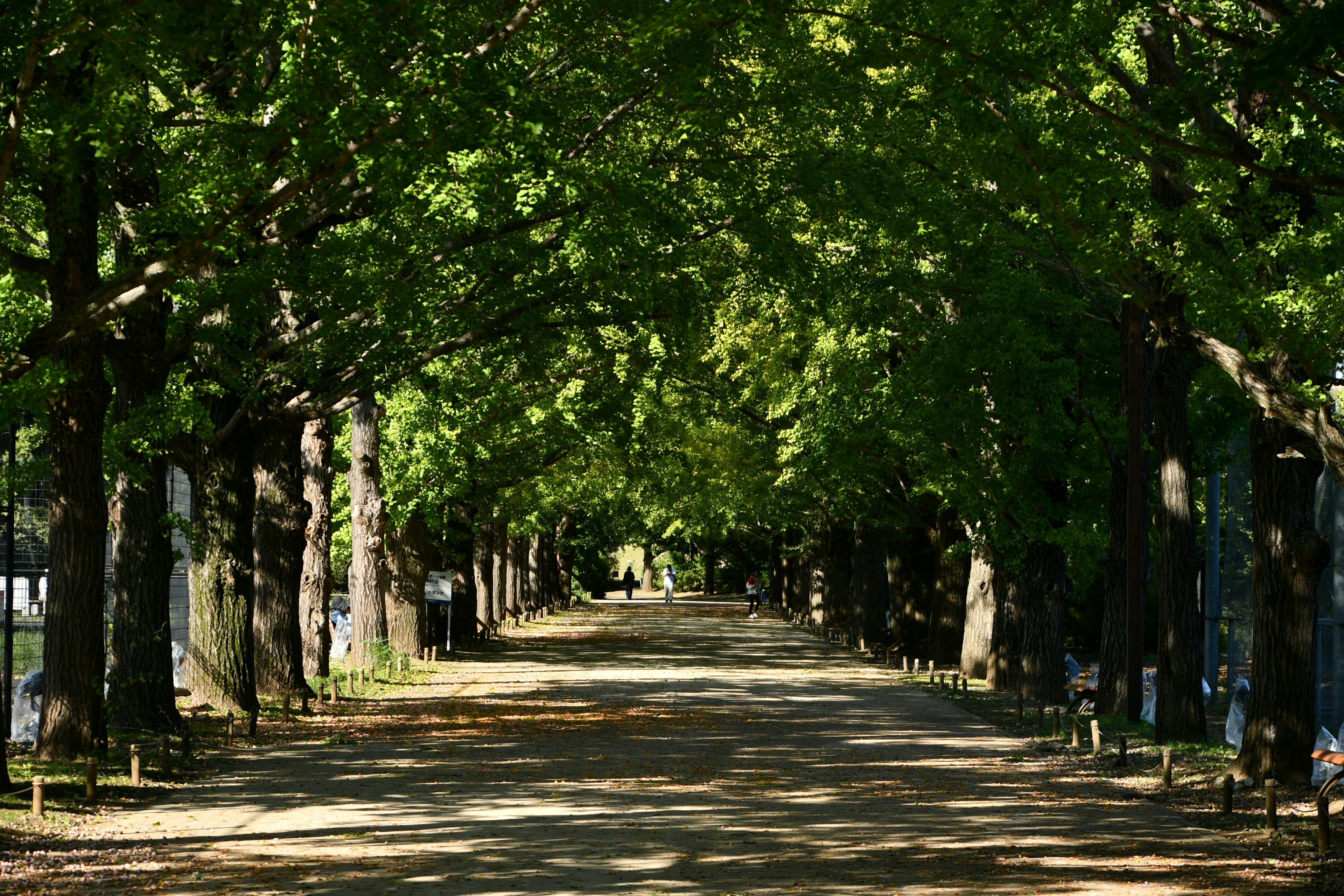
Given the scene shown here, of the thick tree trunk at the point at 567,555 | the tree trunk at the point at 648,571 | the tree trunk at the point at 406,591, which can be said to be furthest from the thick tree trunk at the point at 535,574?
the tree trunk at the point at 648,571

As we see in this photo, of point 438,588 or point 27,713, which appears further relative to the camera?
point 438,588

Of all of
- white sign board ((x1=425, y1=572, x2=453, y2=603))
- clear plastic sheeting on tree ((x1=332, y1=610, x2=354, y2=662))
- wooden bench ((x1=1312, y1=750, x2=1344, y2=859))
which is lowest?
clear plastic sheeting on tree ((x1=332, y1=610, x2=354, y2=662))

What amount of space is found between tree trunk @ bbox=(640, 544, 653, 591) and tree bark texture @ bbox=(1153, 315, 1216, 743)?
266 feet

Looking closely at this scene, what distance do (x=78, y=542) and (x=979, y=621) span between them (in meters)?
18.5

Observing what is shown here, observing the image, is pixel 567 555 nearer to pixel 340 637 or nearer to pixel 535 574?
pixel 535 574

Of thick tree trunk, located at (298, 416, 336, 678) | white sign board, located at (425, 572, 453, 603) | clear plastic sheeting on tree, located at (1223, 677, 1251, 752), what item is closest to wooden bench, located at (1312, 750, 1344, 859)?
clear plastic sheeting on tree, located at (1223, 677, 1251, 752)

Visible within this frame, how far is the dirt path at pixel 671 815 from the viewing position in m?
9.84

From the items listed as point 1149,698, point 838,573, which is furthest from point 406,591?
point 838,573

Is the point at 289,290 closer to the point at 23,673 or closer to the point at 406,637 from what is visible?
the point at 23,673

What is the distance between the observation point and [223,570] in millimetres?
18875

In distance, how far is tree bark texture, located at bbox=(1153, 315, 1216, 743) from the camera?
17.7 m

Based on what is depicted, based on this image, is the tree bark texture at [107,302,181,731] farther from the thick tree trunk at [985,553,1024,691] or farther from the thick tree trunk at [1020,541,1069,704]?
the thick tree trunk at [985,553,1024,691]

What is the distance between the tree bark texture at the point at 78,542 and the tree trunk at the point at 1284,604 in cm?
1114

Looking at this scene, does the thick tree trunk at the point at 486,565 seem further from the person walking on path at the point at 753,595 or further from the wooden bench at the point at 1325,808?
the wooden bench at the point at 1325,808
